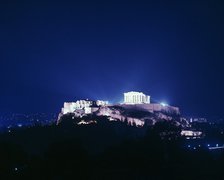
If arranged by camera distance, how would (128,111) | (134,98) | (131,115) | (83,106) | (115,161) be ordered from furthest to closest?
1. (134,98)
2. (83,106)
3. (128,111)
4. (131,115)
5. (115,161)

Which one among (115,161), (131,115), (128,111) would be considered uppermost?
(128,111)

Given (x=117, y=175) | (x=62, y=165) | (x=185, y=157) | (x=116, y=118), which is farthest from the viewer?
(x=116, y=118)

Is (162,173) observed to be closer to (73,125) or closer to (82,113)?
(73,125)

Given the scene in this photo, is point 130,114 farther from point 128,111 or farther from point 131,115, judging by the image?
point 128,111

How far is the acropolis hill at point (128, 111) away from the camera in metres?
78.9

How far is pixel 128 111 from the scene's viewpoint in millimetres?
84688

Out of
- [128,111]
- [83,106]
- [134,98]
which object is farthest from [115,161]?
[134,98]

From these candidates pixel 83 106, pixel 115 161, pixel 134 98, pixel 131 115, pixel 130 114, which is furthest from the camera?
pixel 134 98

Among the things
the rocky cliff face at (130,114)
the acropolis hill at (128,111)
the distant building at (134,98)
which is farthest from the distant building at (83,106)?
the distant building at (134,98)

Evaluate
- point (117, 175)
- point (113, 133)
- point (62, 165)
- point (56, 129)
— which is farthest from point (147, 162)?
point (56, 129)

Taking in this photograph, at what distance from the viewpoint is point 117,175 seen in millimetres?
31484

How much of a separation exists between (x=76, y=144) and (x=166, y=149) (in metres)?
13.0

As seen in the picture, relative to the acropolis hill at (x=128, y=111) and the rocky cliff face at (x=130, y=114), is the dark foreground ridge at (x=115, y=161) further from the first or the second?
the acropolis hill at (x=128, y=111)

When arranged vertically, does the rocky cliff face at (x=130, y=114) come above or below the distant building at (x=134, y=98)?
below
